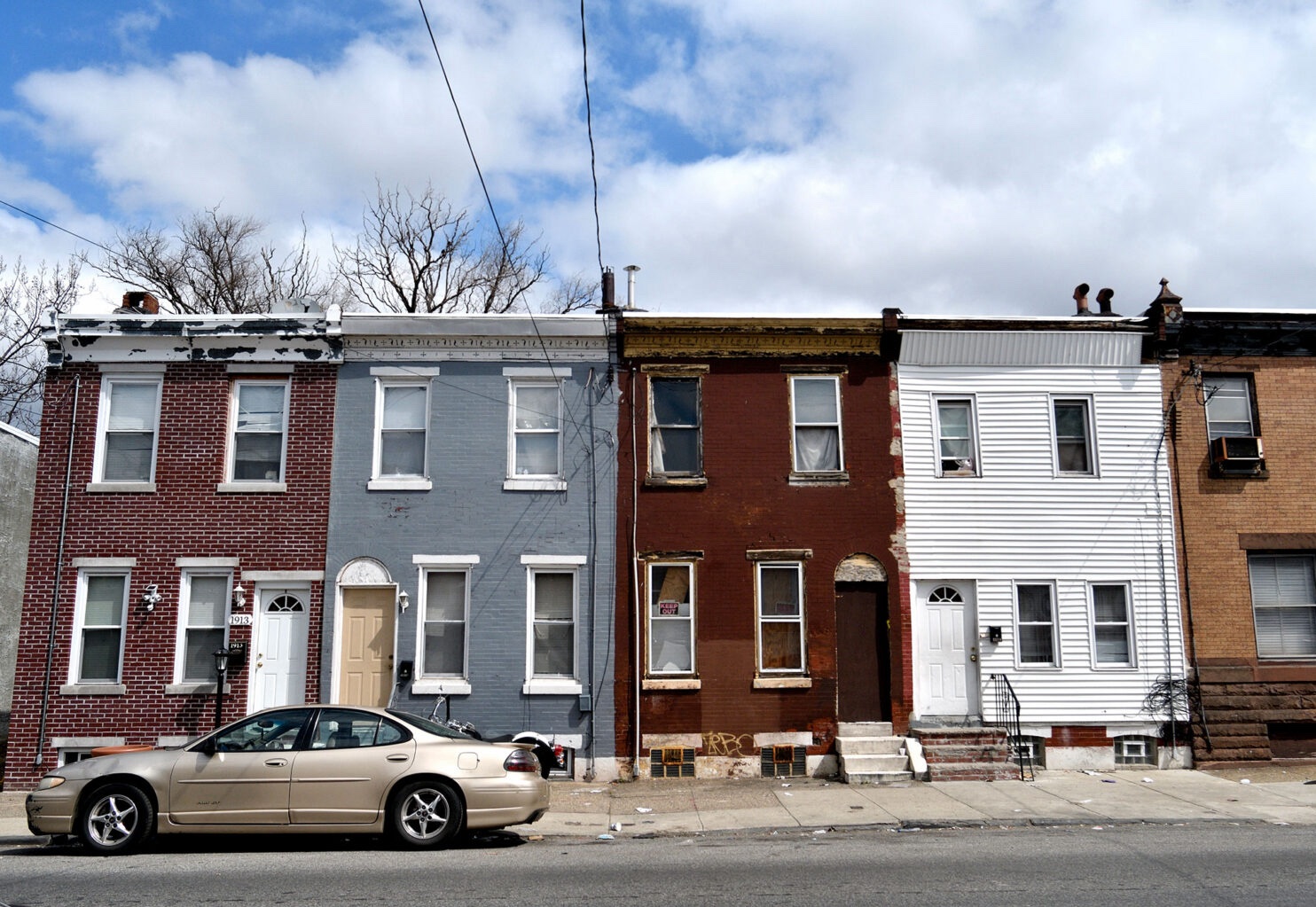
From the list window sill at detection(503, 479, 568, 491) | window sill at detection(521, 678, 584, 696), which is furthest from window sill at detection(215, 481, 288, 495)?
window sill at detection(521, 678, 584, 696)

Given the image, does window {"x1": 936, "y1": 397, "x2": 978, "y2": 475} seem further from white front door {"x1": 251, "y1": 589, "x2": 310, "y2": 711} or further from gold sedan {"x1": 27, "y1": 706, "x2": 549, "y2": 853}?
white front door {"x1": 251, "y1": 589, "x2": 310, "y2": 711}

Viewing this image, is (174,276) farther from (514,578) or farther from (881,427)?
(881,427)

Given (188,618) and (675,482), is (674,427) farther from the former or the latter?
(188,618)

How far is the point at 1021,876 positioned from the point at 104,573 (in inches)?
526

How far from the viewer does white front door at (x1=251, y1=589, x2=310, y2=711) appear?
50.0 ft

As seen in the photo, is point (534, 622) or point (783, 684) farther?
point (534, 622)

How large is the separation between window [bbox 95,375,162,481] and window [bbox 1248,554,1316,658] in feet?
56.0

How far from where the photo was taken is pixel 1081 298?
57.8 feet

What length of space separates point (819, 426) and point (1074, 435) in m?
4.10

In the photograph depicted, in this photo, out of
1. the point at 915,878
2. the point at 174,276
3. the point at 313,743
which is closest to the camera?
the point at 915,878

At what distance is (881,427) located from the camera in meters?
16.1

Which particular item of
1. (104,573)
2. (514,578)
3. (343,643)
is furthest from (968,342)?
(104,573)

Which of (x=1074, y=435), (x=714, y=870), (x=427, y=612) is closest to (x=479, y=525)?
(x=427, y=612)

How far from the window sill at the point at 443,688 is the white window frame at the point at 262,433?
3659 millimetres
